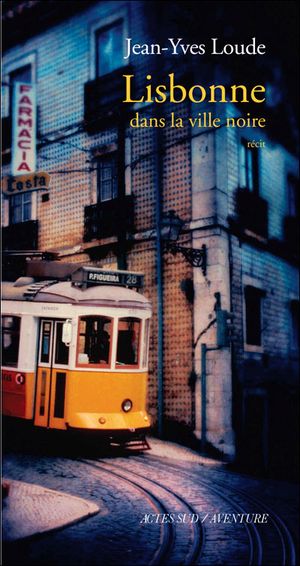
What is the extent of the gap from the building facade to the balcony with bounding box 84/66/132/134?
27 mm

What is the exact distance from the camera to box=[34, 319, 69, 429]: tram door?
8.61 m

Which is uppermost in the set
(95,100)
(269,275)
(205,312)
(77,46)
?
(77,46)

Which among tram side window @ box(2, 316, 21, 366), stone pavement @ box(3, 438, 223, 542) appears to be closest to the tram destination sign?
tram side window @ box(2, 316, 21, 366)

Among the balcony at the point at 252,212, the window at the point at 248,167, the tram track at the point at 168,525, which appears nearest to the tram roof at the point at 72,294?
the tram track at the point at 168,525

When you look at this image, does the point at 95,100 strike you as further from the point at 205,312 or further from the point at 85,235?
the point at 205,312

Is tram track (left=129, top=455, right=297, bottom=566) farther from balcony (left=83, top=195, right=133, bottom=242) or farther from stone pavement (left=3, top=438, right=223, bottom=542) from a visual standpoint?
balcony (left=83, top=195, right=133, bottom=242)

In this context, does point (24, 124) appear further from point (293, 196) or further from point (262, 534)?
point (293, 196)

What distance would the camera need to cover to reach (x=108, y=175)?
1010cm

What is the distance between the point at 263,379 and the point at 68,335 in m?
5.03

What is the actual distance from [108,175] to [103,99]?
145 centimetres

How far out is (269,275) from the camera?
1185 centimetres

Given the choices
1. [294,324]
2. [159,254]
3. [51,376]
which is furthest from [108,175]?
[294,324]

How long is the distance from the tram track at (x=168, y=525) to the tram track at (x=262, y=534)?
0.57 metres

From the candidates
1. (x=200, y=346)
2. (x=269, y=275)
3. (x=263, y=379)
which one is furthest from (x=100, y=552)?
(x=269, y=275)
